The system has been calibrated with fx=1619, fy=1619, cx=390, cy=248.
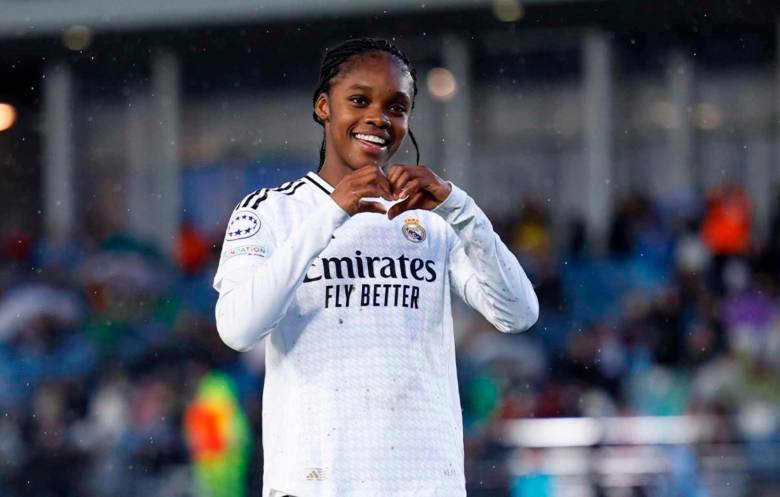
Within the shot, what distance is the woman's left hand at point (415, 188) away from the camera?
3504 millimetres

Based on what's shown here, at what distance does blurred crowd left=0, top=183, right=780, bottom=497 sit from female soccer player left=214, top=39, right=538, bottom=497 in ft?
19.4

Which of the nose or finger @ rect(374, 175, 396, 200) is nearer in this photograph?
finger @ rect(374, 175, 396, 200)

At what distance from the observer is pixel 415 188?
3.53 meters

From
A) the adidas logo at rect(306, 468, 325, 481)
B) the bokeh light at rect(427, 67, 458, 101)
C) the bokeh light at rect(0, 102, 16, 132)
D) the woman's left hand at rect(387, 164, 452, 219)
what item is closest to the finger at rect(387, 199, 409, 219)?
the woman's left hand at rect(387, 164, 452, 219)

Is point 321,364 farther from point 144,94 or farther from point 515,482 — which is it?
point 144,94

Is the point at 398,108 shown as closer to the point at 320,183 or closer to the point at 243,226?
the point at 320,183

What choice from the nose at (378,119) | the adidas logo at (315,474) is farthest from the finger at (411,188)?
the adidas logo at (315,474)

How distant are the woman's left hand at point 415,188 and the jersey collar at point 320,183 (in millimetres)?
338

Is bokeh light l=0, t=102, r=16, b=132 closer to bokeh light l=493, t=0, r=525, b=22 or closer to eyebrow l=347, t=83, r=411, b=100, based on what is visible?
bokeh light l=493, t=0, r=525, b=22

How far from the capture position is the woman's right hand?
11.5ft

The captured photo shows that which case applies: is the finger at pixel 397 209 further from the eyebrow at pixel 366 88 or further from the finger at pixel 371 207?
the eyebrow at pixel 366 88

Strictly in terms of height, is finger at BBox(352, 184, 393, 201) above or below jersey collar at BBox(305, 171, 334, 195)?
below

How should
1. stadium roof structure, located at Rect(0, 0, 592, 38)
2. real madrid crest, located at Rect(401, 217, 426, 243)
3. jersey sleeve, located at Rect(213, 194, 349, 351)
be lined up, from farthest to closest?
1. stadium roof structure, located at Rect(0, 0, 592, 38)
2. real madrid crest, located at Rect(401, 217, 426, 243)
3. jersey sleeve, located at Rect(213, 194, 349, 351)

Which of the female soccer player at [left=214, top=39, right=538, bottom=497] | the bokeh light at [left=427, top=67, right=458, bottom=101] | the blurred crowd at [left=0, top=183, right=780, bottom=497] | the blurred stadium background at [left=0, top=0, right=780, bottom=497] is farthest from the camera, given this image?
the bokeh light at [left=427, top=67, right=458, bottom=101]
